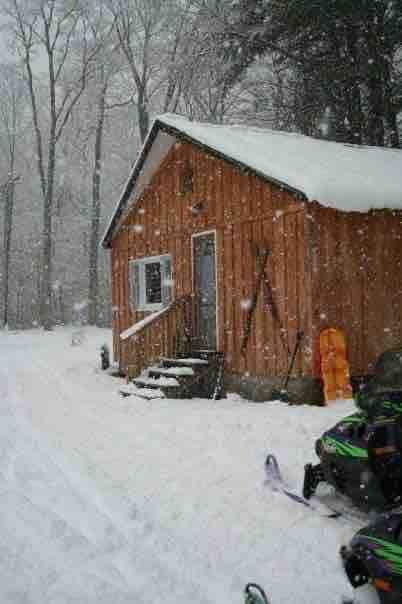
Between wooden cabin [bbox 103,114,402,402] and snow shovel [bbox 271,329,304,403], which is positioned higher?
wooden cabin [bbox 103,114,402,402]

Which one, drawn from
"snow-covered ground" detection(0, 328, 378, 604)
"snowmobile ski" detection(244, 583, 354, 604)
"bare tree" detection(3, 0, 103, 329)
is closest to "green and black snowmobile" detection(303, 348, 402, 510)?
"snow-covered ground" detection(0, 328, 378, 604)

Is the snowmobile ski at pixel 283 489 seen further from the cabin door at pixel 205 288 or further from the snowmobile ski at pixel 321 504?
the cabin door at pixel 205 288

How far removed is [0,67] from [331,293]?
25.3 m

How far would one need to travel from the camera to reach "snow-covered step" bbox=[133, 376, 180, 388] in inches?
367

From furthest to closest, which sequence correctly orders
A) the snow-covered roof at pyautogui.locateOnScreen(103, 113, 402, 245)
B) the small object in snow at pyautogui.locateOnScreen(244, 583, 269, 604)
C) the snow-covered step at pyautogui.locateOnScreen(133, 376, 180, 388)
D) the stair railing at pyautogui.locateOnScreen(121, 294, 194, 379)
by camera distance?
the stair railing at pyautogui.locateOnScreen(121, 294, 194, 379) → the snow-covered step at pyautogui.locateOnScreen(133, 376, 180, 388) → the snow-covered roof at pyautogui.locateOnScreen(103, 113, 402, 245) → the small object in snow at pyautogui.locateOnScreen(244, 583, 269, 604)

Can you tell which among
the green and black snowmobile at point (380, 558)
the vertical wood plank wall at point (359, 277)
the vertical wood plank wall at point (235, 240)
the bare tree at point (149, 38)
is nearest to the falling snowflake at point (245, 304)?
the vertical wood plank wall at point (235, 240)

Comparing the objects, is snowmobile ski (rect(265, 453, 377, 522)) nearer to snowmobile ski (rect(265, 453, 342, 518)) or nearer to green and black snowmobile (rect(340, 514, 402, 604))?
snowmobile ski (rect(265, 453, 342, 518))

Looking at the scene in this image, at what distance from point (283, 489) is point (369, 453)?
1.19 meters

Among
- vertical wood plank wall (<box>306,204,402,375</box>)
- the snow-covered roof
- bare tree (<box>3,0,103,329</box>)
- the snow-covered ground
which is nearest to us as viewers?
the snow-covered ground

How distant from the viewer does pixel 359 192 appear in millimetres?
8211

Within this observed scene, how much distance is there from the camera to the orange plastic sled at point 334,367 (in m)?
8.04

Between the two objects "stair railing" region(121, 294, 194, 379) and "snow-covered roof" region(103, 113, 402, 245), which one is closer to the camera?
"snow-covered roof" region(103, 113, 402, 245)

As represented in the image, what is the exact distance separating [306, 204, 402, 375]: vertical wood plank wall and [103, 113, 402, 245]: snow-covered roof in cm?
40

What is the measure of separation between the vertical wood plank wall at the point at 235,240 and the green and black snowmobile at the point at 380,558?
5.20 metres
